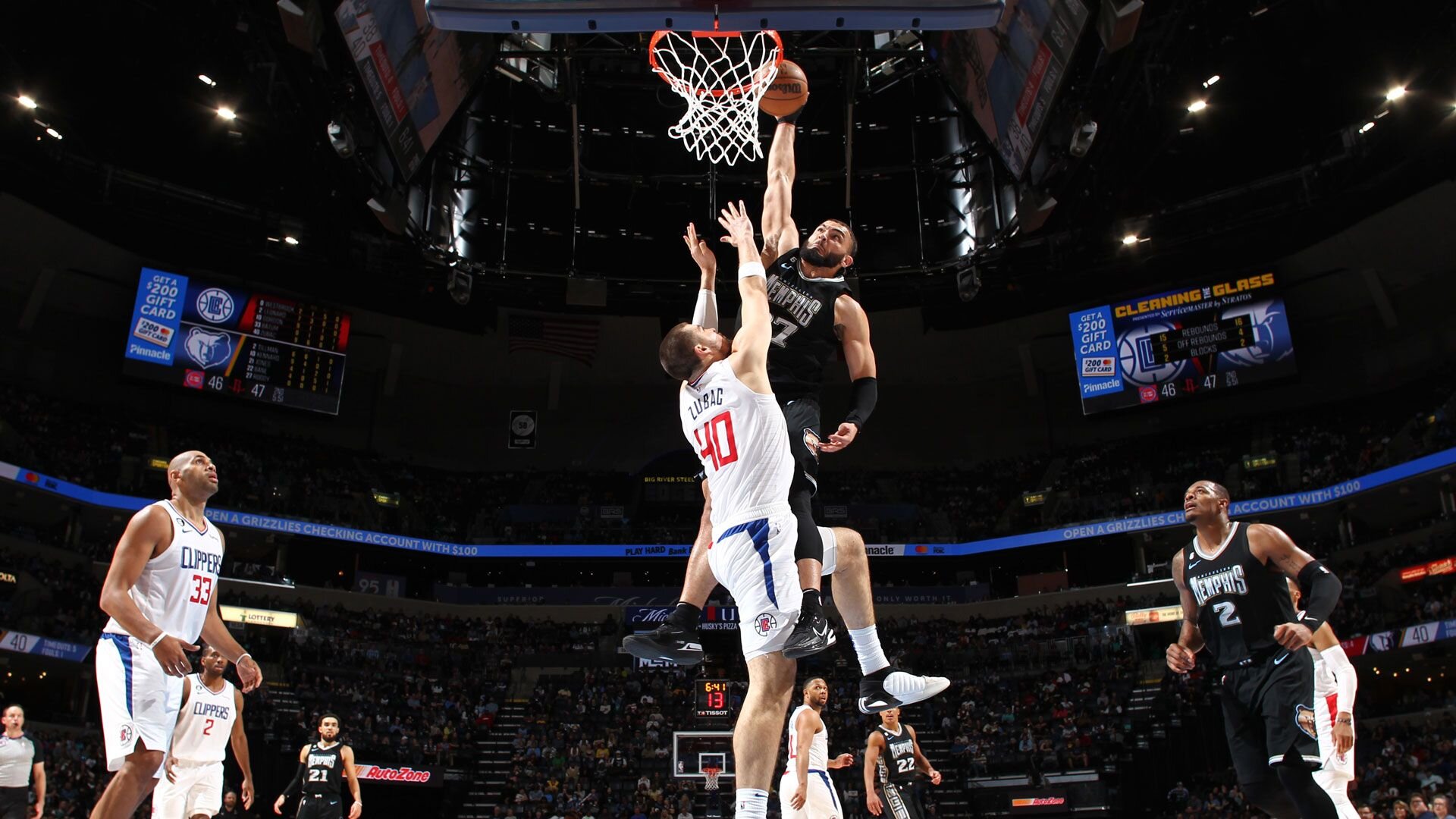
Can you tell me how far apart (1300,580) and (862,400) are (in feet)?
8.92

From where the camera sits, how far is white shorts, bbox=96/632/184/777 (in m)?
5.66

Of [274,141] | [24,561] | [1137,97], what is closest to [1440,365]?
[1137,97]

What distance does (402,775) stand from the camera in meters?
22.3

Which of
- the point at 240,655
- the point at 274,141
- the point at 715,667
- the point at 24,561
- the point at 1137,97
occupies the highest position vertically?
the point at 274,141

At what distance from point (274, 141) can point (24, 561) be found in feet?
37.0

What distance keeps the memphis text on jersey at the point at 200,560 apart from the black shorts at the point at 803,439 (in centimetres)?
334

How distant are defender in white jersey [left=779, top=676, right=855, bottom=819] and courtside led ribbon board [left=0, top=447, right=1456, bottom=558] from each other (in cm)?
1444

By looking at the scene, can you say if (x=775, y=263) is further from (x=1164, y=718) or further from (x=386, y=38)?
(x=1164, y=718)

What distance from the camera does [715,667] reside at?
1120 inches

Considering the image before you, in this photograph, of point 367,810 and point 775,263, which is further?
point 367,810

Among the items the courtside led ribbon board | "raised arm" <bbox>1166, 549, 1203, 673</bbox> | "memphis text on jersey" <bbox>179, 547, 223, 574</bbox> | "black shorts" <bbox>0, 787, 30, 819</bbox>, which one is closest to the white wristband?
"raised arm" <bbox>1166, 549, 1203, 673</bbox>

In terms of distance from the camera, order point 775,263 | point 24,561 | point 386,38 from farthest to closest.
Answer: point 24,561, point 386,38, point 775,263

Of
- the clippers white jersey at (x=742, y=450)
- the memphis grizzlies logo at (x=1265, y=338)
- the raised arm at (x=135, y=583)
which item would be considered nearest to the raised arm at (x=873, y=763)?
the clippers white jersey at (x=742, y=450)

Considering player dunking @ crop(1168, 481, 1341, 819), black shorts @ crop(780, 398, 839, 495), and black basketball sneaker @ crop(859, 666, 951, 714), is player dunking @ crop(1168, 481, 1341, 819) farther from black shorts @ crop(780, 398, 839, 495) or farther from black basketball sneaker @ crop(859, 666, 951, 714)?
black shorts @ crop(780, 398, 839, 495)
